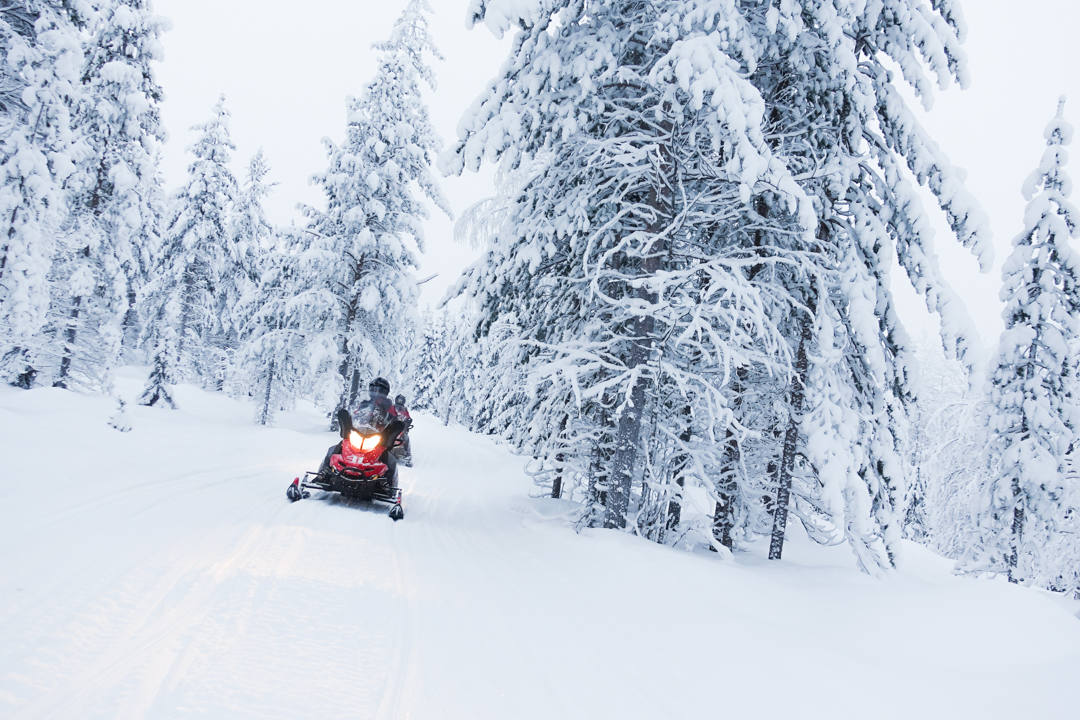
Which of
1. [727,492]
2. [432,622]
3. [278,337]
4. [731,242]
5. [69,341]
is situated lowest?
[432,622]

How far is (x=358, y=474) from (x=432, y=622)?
5.21m

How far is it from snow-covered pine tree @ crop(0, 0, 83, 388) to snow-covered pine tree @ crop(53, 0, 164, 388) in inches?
142

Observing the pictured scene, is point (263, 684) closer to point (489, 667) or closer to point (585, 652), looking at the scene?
point (489, 667)

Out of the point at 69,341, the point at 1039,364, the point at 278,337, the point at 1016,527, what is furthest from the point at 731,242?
the point at 69,341

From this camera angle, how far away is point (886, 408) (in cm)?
991

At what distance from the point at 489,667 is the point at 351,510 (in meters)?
5.69

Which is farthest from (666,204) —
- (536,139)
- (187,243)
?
(187,243)

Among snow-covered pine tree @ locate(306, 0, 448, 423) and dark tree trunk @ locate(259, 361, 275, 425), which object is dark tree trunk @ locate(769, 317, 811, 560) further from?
dark tree trunk @ locate(259, 361, 275, 425)

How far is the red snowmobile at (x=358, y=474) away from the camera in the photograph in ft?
32.3

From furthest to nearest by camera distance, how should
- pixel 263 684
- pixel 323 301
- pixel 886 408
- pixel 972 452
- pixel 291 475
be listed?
1. pixel 323 301
2. pixel 972 452
3. pixel 291 475
4. pixel 886 408
5. pixel 263 684

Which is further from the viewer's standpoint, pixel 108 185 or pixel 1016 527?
pixel 108 185

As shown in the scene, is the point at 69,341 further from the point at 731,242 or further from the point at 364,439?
the point at 731,242

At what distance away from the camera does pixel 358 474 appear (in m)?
9.82

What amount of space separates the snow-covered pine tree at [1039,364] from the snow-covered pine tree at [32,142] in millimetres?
22942
